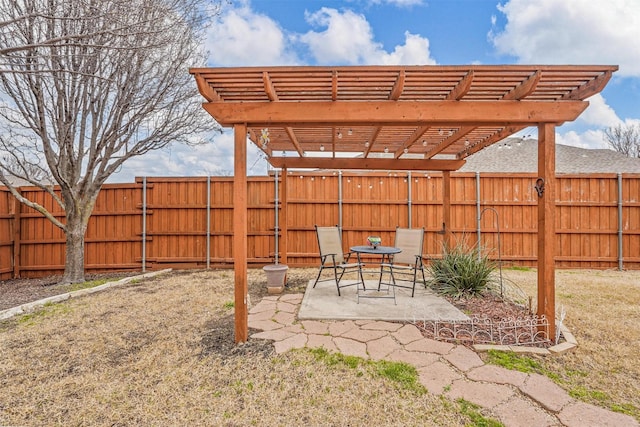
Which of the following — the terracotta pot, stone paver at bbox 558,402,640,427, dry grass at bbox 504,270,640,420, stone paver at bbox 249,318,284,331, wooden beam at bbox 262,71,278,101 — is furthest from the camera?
the terracotta pot

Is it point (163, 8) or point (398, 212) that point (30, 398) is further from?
point (398, 212)

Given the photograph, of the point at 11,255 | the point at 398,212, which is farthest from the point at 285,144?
the point at 11,255

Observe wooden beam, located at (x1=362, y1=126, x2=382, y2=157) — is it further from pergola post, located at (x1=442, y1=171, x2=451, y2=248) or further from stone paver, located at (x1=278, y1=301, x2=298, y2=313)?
stone paver, located at (x1=278, y1=301, x2=298, y2=313)

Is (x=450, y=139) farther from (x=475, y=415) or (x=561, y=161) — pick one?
(x=561, y=161)

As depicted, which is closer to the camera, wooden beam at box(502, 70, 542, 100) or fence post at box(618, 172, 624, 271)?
wooden beam at box(502, 70, 542, 100)

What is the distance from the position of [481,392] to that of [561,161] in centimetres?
1512

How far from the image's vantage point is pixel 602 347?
98.0 inches

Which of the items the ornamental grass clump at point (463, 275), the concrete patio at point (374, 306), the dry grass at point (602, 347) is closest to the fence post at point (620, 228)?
the dry grass at point (602, 347)

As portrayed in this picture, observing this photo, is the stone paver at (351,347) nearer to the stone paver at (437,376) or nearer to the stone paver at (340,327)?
the stone paver at (340,327)

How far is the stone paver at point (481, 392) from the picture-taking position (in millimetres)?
1767

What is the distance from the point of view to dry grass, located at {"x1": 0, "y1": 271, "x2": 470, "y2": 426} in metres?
1.66

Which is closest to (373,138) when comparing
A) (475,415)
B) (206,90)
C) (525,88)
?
(525,88)

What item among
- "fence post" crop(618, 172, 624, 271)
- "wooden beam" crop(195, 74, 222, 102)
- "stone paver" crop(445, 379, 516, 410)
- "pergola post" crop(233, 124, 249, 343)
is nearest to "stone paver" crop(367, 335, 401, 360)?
"stone paver" crop(445, 379, 516, 410)

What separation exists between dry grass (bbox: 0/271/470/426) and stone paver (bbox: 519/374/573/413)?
51cm
